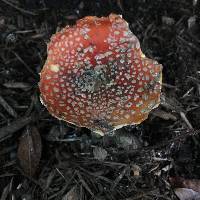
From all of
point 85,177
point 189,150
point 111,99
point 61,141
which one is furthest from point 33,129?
point 189,150

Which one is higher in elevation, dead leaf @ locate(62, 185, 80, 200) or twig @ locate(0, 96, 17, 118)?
twig @ locate(0, 96, 17, 118)

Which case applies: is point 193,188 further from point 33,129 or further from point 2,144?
point 2,144

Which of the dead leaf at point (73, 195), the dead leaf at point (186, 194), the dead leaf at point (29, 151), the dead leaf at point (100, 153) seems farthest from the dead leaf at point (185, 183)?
the dead leaf at point (29, 151)

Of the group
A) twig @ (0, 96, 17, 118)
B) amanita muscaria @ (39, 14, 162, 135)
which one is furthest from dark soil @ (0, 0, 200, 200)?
amanita muscaria @ (39, 14, 162, 135)

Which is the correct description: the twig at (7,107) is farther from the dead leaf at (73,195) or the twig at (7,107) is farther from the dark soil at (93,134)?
the dead leaf at (73,195)

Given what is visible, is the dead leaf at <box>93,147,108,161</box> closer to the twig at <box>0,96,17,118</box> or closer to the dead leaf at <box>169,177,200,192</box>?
the dead leaf at <box>169,177,200,192</box>

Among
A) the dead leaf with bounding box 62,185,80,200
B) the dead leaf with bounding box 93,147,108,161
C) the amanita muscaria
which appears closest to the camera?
the amanita muscaria

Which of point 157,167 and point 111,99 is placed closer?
point 111,99
